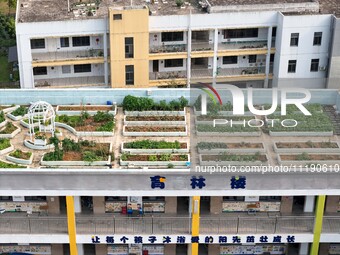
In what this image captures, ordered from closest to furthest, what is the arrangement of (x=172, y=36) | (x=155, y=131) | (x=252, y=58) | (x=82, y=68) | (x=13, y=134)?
(x=13, y=134)
(x=155, y=131)
(x=172, y=36)
(x=82, y=68)
(x=252, y=58)

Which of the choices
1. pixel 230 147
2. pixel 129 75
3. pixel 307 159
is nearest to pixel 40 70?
pixel 129 75

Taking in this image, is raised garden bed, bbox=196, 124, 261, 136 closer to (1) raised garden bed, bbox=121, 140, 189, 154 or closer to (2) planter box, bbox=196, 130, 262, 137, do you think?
(2) planter box, bbox=196, 130, 262, 137

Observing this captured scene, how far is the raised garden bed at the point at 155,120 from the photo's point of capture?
1228 inches

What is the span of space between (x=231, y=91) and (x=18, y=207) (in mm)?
11223

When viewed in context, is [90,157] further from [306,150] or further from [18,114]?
Result: [306,150]

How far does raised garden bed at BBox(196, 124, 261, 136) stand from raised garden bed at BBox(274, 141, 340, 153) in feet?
4.05

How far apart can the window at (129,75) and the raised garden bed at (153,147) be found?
13.7m

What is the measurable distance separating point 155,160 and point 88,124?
4.64 metres

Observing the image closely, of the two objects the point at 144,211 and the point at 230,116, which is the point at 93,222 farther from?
the point at 230,116

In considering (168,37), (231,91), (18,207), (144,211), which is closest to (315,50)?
(168,37)

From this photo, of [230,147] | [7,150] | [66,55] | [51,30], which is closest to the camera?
[230,147]

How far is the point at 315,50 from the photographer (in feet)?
141

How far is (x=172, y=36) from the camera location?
43656mm

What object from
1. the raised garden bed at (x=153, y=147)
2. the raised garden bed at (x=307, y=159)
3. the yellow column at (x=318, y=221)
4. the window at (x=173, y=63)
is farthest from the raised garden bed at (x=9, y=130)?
the window at (x=173, y=63)
